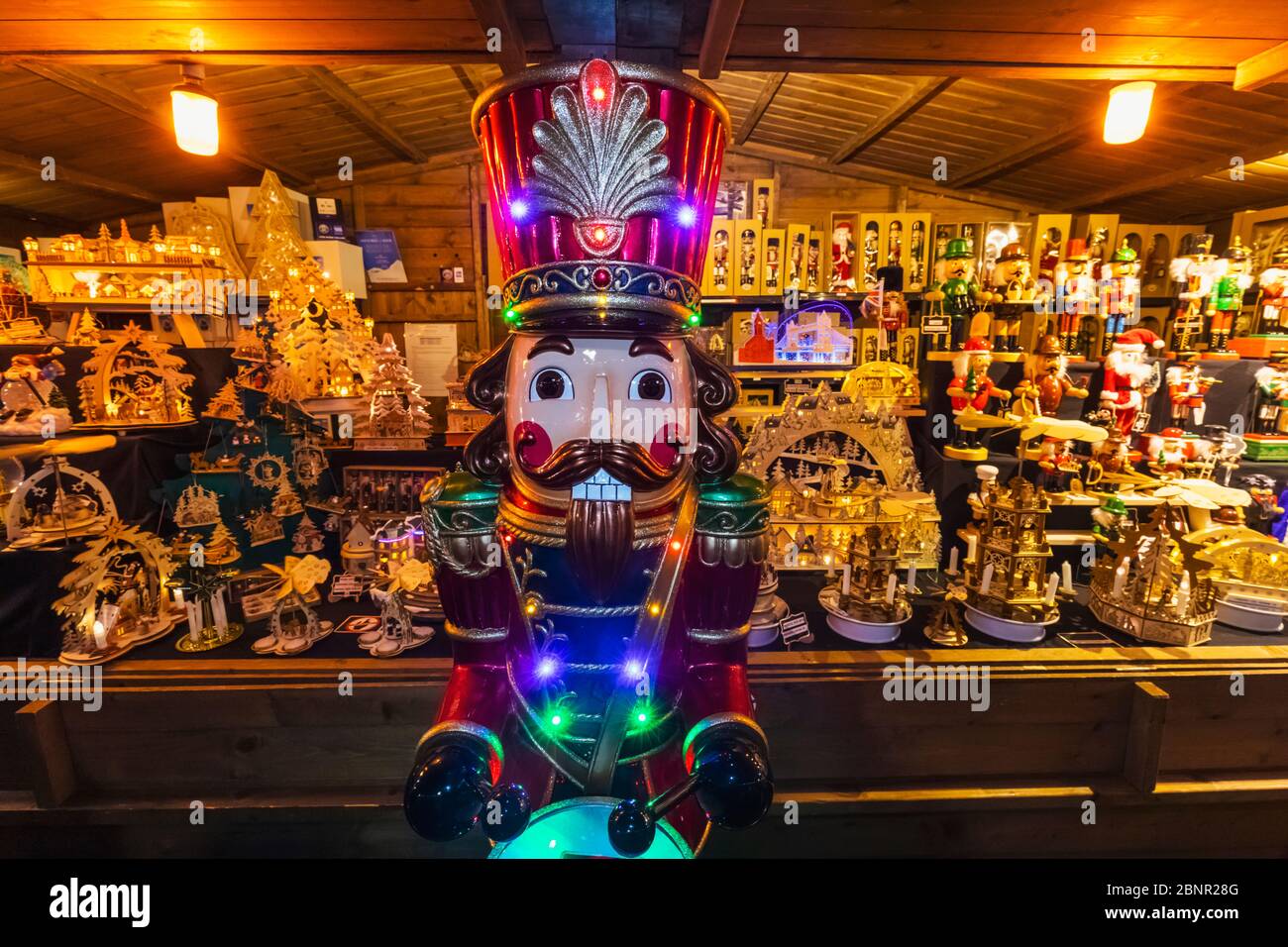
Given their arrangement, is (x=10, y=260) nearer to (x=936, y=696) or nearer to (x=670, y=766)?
(x=670, y=766)

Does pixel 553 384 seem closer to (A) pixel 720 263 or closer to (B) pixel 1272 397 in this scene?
(A) pixel 720 263

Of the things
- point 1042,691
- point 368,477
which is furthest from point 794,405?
point 368,477

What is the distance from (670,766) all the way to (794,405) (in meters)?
2.16

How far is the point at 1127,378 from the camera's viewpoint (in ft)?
10.4

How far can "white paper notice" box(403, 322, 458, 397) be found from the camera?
638 cm

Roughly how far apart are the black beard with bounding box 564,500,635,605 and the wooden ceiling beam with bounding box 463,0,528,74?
128 cm

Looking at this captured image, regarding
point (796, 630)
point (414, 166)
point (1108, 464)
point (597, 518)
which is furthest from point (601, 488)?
point (414, 166)

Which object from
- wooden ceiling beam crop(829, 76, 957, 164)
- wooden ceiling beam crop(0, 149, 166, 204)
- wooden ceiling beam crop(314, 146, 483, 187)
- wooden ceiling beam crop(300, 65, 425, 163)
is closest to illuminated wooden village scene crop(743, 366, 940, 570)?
wooden ceiling beam crop(829, 76, 957, 164)

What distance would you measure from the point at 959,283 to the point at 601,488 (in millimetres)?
2954

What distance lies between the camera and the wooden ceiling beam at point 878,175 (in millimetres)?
6023

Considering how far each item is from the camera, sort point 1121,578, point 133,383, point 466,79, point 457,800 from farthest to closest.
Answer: point 466,79 < point 133,383 < point 1121,578 < point 457,800

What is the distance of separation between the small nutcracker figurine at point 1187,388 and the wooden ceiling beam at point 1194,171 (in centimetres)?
172

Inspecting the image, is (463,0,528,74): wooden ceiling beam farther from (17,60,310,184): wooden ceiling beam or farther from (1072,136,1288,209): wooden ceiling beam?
(1072,136,1288,209): wooden ceiling beam

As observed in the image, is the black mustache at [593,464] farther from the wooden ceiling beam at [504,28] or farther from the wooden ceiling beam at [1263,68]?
the wooden ceiling beam at [1263,68]
